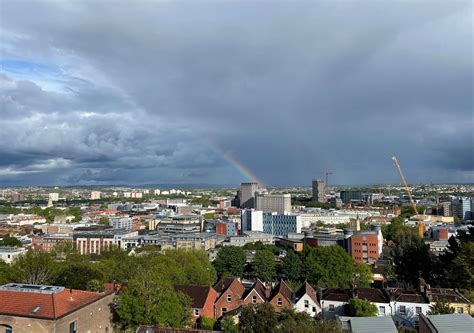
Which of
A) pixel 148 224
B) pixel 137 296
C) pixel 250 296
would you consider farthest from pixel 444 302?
pixel 148 224

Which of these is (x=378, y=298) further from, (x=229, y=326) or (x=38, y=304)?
(x=38, y=304)

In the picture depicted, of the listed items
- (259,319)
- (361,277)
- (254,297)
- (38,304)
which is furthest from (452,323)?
(361,277)

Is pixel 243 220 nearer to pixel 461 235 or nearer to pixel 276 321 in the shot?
pixel 461 235

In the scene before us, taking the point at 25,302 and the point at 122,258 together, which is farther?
the point at 122,258

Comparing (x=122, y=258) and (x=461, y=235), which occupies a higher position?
(x=461, y=235)

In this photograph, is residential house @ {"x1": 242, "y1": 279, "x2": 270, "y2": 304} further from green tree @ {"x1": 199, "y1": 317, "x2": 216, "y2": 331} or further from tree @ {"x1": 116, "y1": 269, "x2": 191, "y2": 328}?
tree @ {"x1": 116, "y1": 269, "x2": 191, "y2": 328}

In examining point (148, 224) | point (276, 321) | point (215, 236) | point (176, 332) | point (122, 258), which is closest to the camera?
point (176, 332)

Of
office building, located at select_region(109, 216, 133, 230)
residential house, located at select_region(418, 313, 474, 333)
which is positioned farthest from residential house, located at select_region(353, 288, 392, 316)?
office building, located at select_region(109, 216, 133, 230)
